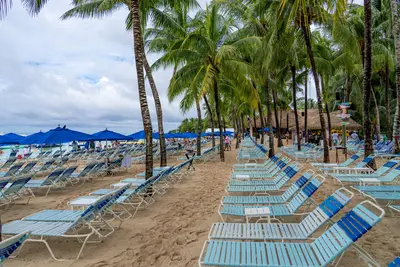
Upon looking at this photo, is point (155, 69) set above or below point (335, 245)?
above

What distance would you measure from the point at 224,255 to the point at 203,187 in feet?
17.7

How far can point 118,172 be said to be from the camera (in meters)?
12.3

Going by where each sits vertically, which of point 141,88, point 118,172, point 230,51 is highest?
point 230,51

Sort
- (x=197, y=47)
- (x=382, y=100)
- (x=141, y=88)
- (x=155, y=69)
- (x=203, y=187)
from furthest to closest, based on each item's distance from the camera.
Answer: (x=382, y=100), (x=155, y=69), (x=197, y=47), (x=203, y=187), (x=141, y=88)

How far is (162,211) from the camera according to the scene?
5.84 m

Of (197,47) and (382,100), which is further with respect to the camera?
A: (382,100)

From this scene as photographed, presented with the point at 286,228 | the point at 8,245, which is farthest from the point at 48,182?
the point at 286,228

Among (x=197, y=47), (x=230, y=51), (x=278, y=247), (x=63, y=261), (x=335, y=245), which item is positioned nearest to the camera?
(x=335, y=245)

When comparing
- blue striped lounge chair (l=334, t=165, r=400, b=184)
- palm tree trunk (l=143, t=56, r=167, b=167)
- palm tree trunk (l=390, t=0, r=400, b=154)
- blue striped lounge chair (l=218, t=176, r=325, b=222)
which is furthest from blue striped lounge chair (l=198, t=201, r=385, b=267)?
palm tree trunk (l=390, t=0, r=400, b=154)

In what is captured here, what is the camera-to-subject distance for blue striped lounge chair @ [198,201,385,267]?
2.60 meters

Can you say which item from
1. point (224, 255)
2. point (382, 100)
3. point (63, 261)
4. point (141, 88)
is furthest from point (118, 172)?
point (382, 100)

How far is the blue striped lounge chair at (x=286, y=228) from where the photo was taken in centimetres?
328

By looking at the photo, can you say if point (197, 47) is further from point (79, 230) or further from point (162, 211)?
point (79, 230)

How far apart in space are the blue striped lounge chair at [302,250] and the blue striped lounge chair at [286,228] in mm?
254
